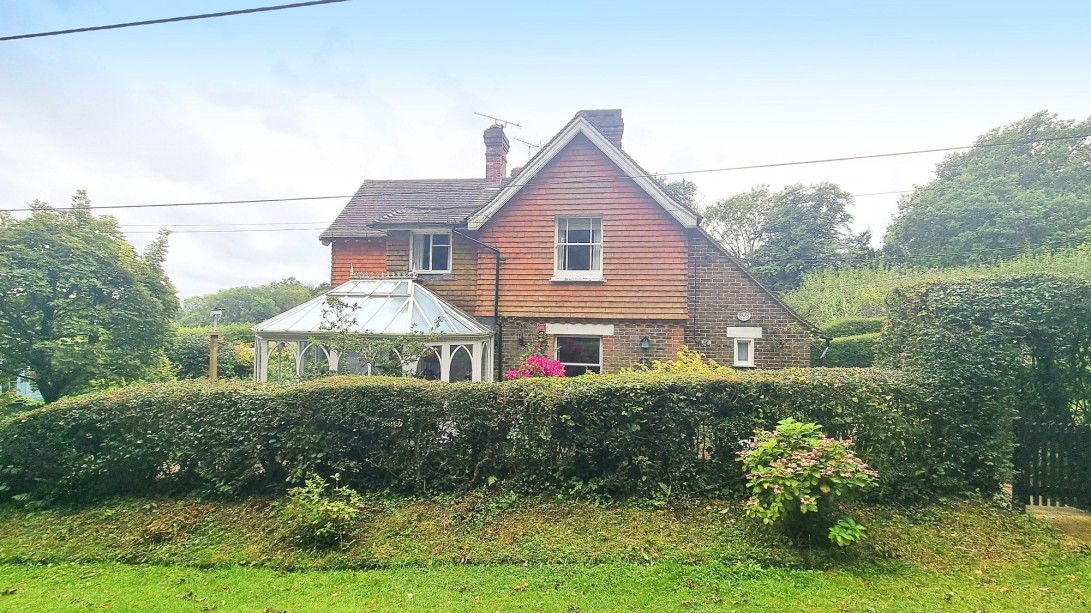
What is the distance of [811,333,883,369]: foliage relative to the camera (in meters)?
13.6

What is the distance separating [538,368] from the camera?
1108cm

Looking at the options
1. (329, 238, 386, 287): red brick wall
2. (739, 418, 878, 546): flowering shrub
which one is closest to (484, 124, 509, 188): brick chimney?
(329, 238, 386, 287): red brick wall

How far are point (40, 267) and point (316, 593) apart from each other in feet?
41.4

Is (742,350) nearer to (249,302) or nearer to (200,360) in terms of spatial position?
(200,360)

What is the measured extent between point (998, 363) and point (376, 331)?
1134 centimetres

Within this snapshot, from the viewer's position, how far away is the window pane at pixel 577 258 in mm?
12539

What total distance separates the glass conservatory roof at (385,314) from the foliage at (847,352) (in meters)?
10.1

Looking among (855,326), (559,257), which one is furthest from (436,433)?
(855,326)

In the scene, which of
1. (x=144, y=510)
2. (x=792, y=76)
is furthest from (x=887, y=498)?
(x=144, y=510)

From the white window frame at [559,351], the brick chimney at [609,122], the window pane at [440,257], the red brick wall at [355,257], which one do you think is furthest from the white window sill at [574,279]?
the red brick wall at [355,257]

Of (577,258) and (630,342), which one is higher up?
(577,258)

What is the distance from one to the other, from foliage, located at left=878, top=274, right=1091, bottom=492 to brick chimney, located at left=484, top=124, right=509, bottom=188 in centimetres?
1344

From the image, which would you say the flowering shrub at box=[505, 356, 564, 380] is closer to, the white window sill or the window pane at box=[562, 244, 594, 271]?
the white window sill

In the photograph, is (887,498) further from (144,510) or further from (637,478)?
(144,510)
